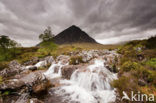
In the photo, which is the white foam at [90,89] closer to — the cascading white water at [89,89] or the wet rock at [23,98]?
the cascading white water at [89,89]

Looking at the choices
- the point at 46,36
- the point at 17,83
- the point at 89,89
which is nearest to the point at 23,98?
the point at 17,83

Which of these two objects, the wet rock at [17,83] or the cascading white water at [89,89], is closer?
the cascading white water at [89,89]

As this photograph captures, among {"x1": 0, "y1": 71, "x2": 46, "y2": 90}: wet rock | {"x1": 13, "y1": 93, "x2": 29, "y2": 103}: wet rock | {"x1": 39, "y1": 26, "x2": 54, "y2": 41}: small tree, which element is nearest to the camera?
{"x1": 13, "y1": 93, "x2": 29, "y2": 103}: wet rock

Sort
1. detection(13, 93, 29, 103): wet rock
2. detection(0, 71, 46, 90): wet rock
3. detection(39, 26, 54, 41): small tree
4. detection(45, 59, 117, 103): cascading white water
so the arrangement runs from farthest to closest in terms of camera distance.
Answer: detection(39, 26, 54, 41): small tree, detection(0, 71, 46, 90): wet rock, detection(45, 59, 117, 103): cascading white water, detection(13, 93, 29, 103): wet rock

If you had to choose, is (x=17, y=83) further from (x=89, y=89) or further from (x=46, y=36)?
(x=46, y=36)

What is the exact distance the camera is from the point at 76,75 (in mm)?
10531

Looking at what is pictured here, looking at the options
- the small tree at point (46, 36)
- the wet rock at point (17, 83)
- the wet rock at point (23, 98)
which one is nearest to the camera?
the wet rock at point (23, 98)

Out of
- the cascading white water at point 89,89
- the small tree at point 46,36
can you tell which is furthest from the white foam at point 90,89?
the small tree at point 46,36

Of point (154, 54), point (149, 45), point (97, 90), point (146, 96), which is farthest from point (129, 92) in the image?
point (149, 45)

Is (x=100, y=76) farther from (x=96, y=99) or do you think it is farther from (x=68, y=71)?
(x=68, y=71)

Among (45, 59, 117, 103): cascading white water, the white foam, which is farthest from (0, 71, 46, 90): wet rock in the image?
the white foam

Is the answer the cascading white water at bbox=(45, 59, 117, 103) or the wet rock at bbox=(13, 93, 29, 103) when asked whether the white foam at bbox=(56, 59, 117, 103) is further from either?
the wet rock at bbox=(13, 93, 29, 103)

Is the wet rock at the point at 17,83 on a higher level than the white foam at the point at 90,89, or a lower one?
higher

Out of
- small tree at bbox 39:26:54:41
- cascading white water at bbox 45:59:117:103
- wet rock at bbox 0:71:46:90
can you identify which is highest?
small tree at bbox 39:26:54:41
